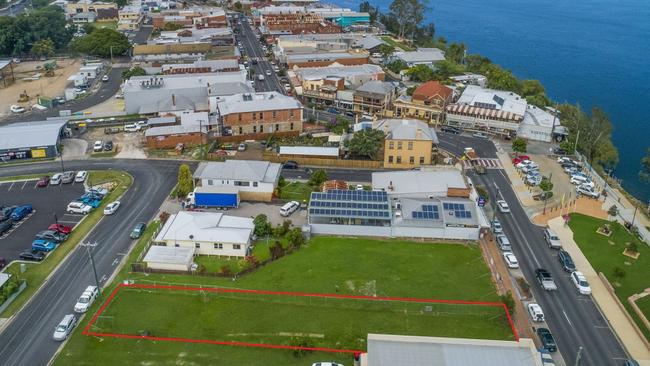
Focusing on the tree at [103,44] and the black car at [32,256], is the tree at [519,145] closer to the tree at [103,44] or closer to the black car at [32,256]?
the black car at [32,256]

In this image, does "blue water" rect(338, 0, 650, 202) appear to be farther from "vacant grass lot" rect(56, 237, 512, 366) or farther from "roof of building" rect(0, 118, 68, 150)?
"roof of building" rect(0, 118, 68, 150)

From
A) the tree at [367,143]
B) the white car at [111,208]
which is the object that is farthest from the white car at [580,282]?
the white car at [111,208]

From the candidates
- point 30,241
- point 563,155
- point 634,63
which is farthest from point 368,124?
point 634,63

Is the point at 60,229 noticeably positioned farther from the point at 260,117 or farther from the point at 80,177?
the point at 260,117

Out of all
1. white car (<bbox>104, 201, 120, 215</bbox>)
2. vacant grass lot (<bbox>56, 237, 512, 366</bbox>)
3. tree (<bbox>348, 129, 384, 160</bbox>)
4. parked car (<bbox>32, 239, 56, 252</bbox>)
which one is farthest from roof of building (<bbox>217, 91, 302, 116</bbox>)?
parked car (<bbox>32, 239, 56, 252</bbox>)

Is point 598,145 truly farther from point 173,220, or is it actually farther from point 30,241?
point 30,241
